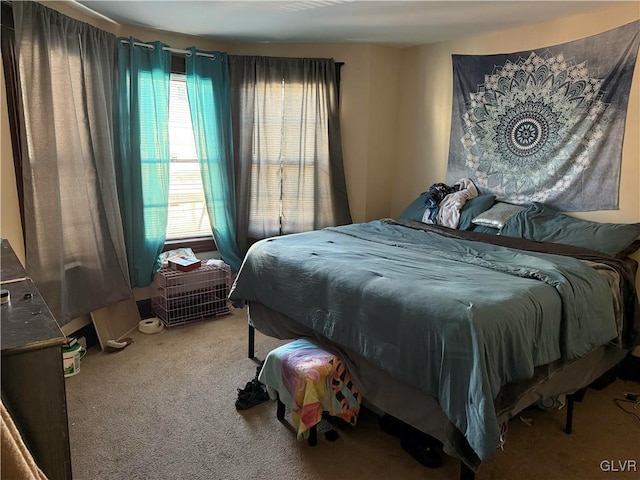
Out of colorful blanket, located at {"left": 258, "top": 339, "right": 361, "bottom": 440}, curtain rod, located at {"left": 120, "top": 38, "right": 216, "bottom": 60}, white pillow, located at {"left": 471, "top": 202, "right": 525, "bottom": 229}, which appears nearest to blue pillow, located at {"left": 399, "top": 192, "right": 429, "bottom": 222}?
white pillow, located at {"left": 471, "top": 202, "right": 525, "bottom": 229}

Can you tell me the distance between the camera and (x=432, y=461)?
2012mm

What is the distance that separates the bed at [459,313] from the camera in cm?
174

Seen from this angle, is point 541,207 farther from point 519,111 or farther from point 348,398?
point 348,398

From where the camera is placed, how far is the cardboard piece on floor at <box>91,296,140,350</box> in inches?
124

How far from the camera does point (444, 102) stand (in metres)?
3.92

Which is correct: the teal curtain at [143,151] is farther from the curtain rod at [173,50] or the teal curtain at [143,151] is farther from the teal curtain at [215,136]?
the teal curtain at [215,136]

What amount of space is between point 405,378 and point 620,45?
2.43m

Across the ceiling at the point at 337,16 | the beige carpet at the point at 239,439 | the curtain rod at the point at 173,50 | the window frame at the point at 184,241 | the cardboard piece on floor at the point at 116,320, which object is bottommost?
the beige carpet at the point at 239,439

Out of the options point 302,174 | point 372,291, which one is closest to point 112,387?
point 372,291

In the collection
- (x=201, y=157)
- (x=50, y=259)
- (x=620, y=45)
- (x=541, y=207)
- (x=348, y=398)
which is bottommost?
(x=348, y=398)

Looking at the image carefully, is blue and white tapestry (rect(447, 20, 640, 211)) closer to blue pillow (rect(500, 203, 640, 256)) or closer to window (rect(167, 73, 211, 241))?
blue pillow (rect(500, 203, 640, 256))

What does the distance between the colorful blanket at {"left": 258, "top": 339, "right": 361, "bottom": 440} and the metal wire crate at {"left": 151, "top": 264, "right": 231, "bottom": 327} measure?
1.47 m

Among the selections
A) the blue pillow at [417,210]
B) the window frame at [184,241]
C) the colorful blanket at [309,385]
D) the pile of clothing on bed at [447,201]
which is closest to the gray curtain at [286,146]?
the window frame at [184,241]

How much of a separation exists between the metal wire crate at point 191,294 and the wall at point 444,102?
178cm
